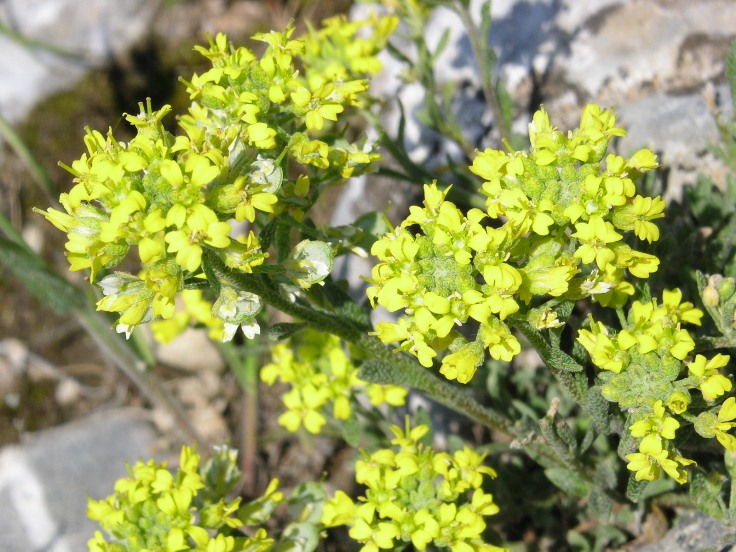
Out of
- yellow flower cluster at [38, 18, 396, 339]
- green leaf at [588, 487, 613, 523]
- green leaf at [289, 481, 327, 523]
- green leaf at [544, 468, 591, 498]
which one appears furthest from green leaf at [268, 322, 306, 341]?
green leaf at [588, 487, 613, 523]

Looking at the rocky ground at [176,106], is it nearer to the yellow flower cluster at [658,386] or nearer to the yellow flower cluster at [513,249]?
the yellow flower cluster at [658,386]

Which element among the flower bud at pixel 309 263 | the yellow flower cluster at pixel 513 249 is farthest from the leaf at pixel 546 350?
the flower bud at pixel 309 263

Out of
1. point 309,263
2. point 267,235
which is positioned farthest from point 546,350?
point 267,235

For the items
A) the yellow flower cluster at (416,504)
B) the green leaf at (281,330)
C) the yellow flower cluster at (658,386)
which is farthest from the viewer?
the yellow flower cluster at (416,504)

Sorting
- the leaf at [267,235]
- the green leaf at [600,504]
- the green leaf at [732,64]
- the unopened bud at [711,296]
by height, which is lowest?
the green leaf at [600,504]

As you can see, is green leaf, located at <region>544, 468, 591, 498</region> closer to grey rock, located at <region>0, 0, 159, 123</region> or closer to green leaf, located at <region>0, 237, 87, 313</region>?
green leaf, located at <region>0, 237, 87, 313</region>

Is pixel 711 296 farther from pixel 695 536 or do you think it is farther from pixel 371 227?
pixel 371 227

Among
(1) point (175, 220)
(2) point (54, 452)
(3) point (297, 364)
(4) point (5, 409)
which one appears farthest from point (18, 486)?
(1) point (175, 220)
